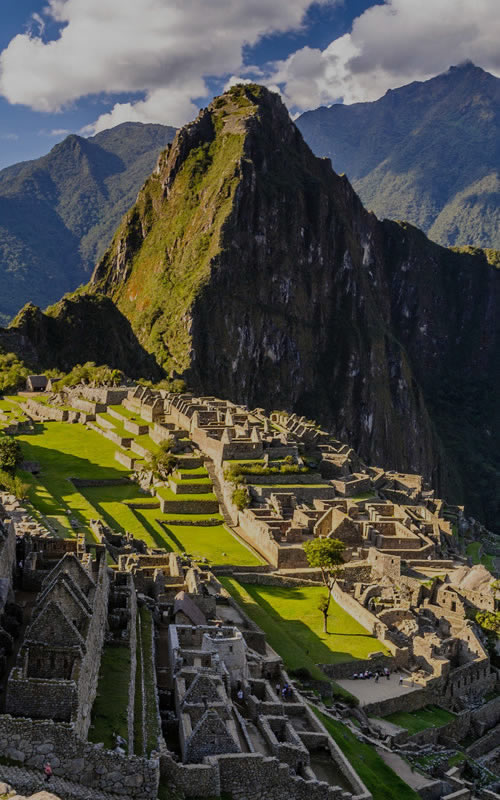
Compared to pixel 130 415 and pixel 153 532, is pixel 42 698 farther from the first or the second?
pixel 130 415

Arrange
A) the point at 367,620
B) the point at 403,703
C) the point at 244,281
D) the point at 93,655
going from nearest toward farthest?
the point at 93,655, the point at 403,703, the point at 367,620, the point at 244,281

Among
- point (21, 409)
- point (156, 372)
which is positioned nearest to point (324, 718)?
point (21, 409)

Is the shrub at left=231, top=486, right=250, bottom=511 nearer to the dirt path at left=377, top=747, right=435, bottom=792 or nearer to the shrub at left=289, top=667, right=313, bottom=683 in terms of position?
the shrub at left=289, top=667, right=313, bottom=683

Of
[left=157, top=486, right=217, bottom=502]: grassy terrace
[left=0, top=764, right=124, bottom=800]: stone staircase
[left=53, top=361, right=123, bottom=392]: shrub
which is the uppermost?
[left=53, top=361, right=123, bottom=392]: shrub

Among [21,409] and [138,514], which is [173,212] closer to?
[21,409]

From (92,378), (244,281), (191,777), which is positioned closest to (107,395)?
(92,378)

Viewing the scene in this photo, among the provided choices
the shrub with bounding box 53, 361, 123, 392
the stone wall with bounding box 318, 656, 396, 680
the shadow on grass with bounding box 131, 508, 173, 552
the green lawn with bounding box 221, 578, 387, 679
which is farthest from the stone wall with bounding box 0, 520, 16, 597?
the shrub with bounding box 53, 361, 123, 392
